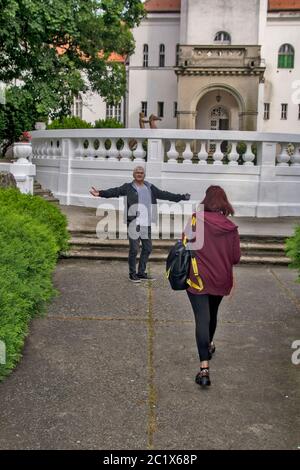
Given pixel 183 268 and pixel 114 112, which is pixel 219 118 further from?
pixel 183 268

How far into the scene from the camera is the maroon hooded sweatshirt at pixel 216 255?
4.54 meters

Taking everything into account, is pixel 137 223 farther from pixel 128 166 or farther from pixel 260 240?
pixel 128 166

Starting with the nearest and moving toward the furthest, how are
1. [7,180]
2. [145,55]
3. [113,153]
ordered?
[7,180], [113,153], [145,55]

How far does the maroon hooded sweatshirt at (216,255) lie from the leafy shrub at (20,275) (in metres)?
1.46

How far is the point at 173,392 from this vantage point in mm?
4262

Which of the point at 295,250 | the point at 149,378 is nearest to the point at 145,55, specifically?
the point at 295,250

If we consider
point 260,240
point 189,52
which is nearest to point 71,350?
point 260,240

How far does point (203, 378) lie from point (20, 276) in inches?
76.9

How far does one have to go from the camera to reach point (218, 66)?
3509cm

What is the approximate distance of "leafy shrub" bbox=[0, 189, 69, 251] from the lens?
7379 mm

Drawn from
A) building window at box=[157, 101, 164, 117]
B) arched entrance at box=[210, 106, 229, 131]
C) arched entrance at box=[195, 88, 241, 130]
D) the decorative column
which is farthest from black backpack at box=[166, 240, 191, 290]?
building window at box=[157, 101, 164, 117]

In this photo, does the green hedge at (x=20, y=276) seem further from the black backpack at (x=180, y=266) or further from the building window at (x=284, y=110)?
the building window at (x=284, y=110)

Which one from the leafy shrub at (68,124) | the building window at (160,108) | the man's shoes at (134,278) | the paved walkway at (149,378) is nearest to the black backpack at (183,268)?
the paved walkway at (149,378)

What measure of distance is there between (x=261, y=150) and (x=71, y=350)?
7.38 m
